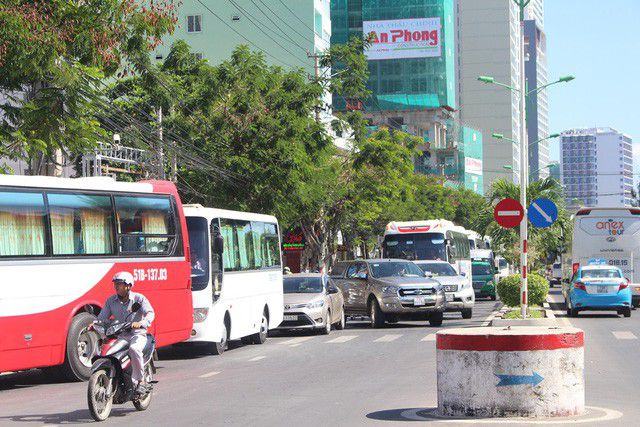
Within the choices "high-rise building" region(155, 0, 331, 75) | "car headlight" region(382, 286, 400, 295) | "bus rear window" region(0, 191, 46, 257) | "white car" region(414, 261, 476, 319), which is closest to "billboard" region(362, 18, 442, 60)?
"high-rise building" region(155, 0, 331, 75)

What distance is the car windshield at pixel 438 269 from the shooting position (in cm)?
3791

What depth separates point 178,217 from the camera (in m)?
21.8

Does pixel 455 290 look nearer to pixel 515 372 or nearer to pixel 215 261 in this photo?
pixel 215 261

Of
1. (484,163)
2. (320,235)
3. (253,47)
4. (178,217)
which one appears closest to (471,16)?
(484,163)

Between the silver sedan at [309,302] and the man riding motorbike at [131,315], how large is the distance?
16.5 meters

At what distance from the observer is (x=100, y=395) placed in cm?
1288

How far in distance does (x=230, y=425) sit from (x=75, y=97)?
11.1 metres

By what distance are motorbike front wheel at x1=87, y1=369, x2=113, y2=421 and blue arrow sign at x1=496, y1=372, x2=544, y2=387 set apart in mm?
4193

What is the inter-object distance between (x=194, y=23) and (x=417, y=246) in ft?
146

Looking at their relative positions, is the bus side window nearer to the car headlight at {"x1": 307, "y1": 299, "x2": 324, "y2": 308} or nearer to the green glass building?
the car headlight at {"x1": 307, "y1": 299, "x2": 324, "y2": 308}

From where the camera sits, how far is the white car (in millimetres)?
36406

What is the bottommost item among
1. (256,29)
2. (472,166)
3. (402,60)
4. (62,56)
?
(62,56)

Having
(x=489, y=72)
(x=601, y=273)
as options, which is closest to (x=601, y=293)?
(x=601, y=273)

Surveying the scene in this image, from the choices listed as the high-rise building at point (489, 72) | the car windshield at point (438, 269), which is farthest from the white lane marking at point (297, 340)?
the high-rise building at point (489, 72)
